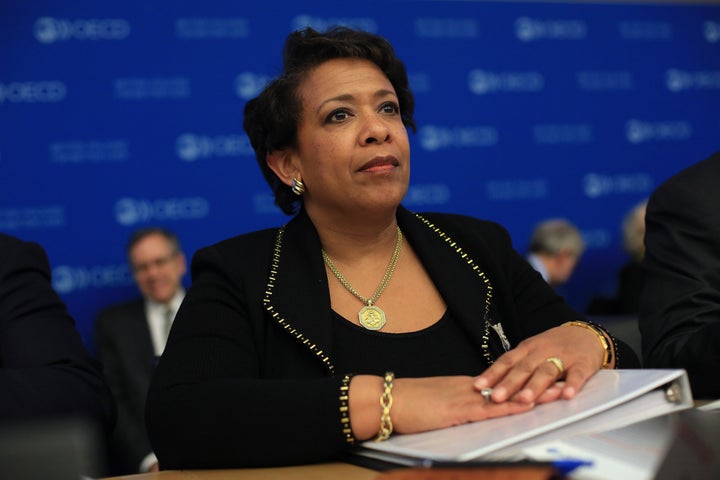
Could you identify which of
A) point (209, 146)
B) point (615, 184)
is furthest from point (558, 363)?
point (615, 184)

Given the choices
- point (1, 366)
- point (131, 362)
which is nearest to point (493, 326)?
point (1, 366)

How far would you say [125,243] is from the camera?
17.2ft

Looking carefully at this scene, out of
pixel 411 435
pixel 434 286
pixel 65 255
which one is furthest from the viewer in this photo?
pixel 65 255

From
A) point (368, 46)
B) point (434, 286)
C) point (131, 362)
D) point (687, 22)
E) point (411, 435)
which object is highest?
point (687, 22)

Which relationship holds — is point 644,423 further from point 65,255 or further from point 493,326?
point 65,255

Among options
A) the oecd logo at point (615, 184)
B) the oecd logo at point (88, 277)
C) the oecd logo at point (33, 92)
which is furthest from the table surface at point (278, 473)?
the oecd logo at point (615, 184)

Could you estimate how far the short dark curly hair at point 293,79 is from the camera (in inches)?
87.5

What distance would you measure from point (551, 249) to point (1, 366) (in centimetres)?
444

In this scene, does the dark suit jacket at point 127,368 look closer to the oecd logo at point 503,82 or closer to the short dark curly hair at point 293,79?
the short dark curly hair at point 293,79

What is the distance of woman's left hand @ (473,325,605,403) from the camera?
1.51m

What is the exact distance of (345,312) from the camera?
6.53ft

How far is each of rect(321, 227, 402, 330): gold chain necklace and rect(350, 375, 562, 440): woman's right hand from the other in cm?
45

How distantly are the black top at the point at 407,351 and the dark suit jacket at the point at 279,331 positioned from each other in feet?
0.10

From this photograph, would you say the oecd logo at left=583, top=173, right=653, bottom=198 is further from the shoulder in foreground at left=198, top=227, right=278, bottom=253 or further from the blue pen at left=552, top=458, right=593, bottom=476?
the blue pen at left=552, top=458, right=593, bottom=476
